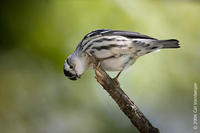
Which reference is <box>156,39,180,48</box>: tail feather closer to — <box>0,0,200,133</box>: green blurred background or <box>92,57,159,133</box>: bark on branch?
<box>92,57,159,133</box>: bark on branch

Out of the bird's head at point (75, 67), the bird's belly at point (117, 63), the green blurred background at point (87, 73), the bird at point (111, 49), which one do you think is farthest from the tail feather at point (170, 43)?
the green blurred background at point (87, 73)

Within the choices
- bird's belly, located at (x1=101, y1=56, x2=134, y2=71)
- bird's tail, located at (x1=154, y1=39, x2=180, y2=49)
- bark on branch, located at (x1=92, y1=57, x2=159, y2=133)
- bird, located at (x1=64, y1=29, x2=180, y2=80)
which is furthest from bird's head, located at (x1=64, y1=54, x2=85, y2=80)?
bird's tail, located at (x1=154, y1=39, x2=180, y2=49)

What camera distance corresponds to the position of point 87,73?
2.58 m

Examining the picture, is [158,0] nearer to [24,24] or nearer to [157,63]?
[157,63]

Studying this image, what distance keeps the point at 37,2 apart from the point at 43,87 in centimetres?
60

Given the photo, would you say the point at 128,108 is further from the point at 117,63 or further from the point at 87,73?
the point at 87,73

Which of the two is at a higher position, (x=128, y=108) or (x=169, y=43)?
(x=169, y=43)

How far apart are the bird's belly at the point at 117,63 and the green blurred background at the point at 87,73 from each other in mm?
468

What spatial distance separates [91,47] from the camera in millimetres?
2004

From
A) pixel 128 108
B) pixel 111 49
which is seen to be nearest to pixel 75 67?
pixel 111 49

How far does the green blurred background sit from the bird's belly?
1.54 feet

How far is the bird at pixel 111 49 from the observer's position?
193cm

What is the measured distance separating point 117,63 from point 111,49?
95 mm

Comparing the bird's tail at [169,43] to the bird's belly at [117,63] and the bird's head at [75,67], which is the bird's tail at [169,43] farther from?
the bird's head at [75,67]
